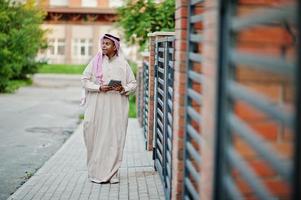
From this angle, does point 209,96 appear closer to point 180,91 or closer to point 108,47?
point 180,91

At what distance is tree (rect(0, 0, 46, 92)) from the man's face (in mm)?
19122

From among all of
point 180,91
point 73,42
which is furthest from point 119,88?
point 73,42

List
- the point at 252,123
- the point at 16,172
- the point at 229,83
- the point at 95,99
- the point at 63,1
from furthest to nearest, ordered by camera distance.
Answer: the point at 63,1, the point at 16,172, the point at 95,99, the point at 252,123, the point at 229,83

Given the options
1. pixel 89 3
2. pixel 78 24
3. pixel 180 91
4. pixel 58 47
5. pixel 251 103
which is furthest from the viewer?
pixel 58 47

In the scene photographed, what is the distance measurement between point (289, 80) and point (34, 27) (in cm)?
3018

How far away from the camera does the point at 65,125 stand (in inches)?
595

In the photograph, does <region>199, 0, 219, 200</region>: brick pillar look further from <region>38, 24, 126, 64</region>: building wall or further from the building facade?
<region>38, 24, 126, 64</region>: building wall

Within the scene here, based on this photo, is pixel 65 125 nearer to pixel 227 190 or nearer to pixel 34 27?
pixel 227 190

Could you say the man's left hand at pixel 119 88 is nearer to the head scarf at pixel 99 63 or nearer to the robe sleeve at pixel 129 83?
the robe sleeve at pixel 129 83

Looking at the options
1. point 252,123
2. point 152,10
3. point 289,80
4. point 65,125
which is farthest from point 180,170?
point 152,10

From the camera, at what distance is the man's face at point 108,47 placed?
7492mm

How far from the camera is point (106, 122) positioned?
24.9 feet

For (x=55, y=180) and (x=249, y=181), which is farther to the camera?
(x=55, y=180)

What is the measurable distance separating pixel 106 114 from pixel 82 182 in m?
0.93
